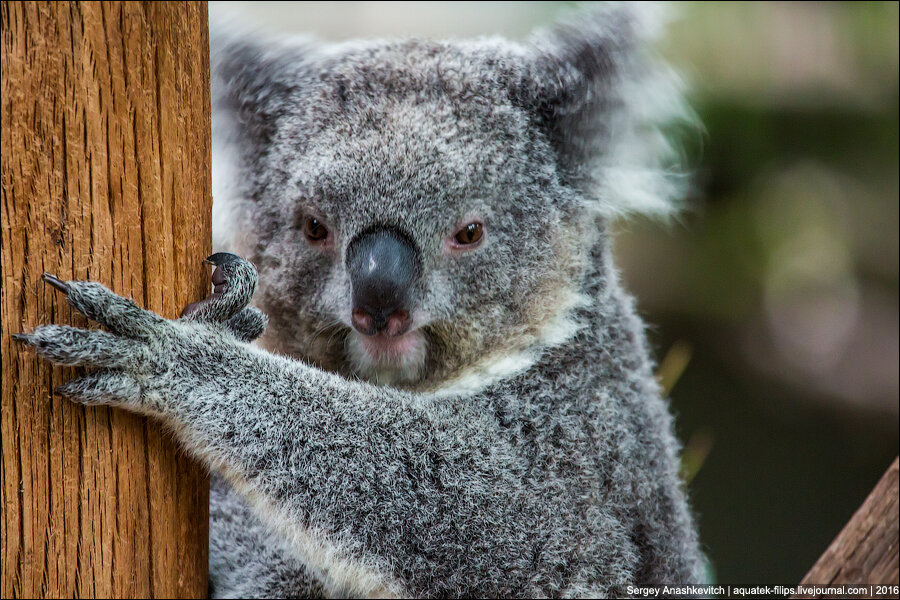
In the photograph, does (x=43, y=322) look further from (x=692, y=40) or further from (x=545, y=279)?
(x=692, y=40)

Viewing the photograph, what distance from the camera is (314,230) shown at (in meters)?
2.28

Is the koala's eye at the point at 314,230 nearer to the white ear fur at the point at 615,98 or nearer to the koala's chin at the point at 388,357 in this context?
the koala's chin at the point at 388,357

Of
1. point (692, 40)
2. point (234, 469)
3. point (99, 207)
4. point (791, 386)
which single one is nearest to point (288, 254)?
point (234, 469)

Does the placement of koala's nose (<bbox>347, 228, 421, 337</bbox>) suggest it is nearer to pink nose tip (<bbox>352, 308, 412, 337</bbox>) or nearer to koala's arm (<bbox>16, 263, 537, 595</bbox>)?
pink nose tip (<bbox>352, 308, 412, 337</bbox>)

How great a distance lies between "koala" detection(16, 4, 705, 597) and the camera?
1967 millimetres

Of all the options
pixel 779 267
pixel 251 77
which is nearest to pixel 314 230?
pixel 251 77

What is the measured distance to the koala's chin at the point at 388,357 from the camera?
2.26 metres

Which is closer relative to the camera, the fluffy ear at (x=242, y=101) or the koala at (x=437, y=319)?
the koala at (x=437, y=319)

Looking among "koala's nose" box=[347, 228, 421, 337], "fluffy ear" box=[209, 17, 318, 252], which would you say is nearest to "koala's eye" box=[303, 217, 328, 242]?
"koala's nose" box=[347, 228, 421, 337]

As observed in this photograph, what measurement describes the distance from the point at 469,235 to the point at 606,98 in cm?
59

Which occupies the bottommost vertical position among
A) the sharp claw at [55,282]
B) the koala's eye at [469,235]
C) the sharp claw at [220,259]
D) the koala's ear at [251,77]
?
the koala's eye at [469,235]

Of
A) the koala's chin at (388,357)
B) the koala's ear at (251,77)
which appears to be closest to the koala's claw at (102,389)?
the koala's chin at (388,357)

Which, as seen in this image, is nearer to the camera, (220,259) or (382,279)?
(220,259)

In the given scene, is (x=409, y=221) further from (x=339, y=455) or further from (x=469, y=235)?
(x=339, y=455)
